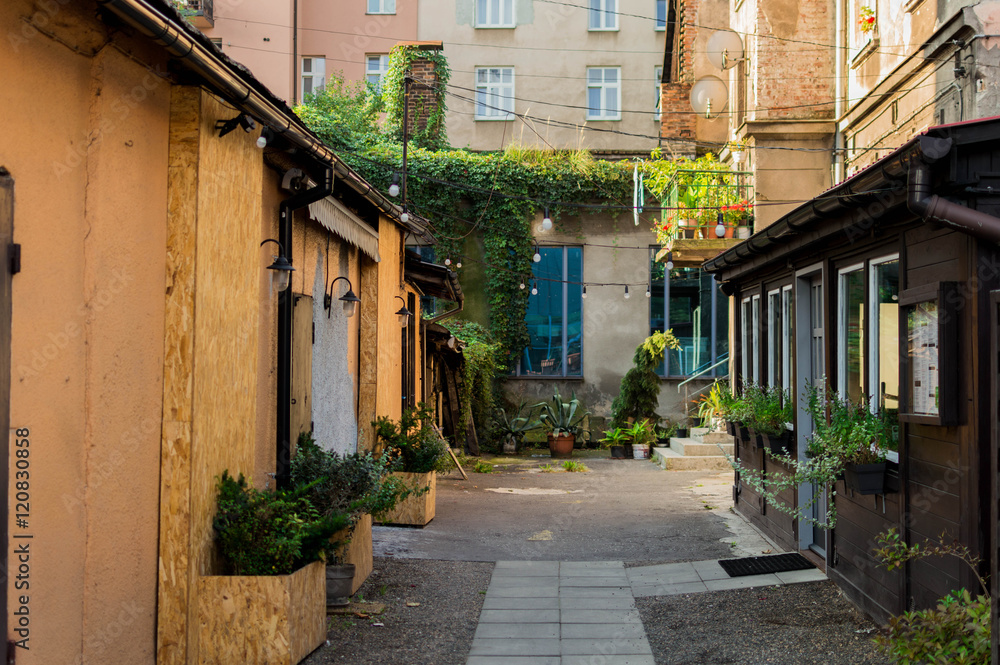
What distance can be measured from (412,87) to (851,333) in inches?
623

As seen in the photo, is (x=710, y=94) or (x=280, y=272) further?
(x=710, y=94)

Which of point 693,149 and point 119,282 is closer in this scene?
point 119,282

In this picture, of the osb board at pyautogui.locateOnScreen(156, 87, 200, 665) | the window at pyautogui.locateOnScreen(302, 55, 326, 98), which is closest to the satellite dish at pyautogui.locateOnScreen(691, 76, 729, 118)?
the osb board at pyautogui.locateOnScreen(156, 87, 200, 665)

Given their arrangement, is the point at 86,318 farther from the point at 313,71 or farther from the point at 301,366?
the point at 313,71

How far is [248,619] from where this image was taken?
15.9 ft

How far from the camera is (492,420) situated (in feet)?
66.4

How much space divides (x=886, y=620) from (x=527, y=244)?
1602cm

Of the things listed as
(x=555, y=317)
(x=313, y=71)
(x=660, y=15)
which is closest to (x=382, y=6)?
(x=313, y=71)

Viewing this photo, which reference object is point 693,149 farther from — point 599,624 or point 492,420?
point 599,624

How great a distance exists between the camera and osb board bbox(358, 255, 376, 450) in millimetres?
9789

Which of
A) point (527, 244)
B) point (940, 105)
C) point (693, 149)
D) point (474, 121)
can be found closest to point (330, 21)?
point (474, 121)

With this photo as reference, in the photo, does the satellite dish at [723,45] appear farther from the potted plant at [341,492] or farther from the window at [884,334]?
the potted plant at [341,492]

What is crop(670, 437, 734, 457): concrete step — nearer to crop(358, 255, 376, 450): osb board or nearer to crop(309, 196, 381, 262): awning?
crop(358, 255, 376, 450): osb board

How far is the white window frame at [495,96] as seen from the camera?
23.6m
